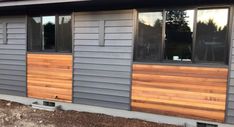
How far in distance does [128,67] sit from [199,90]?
1475 mm

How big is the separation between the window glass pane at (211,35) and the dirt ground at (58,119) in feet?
5.22

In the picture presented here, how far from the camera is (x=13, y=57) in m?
6.46

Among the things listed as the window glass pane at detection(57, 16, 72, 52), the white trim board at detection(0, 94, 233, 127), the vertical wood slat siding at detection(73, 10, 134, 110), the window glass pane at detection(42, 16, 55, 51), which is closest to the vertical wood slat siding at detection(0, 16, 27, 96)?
the white trim board at detection(0, 94, 233, 127)

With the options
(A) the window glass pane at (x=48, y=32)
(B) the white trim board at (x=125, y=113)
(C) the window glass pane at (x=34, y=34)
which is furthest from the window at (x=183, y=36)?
(C) the window glass pane at (x=34, y=34)

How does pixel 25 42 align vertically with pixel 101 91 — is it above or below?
above

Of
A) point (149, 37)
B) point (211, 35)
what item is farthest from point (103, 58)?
point (211, 35)

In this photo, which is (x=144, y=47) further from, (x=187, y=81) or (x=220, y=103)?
(x=220, y=103)

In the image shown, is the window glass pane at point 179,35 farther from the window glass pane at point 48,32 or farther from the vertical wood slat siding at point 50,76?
the window glass pane at point 48,32

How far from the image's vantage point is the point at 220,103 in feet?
14.7

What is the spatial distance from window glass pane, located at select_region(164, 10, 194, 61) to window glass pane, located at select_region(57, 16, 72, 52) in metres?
2.28

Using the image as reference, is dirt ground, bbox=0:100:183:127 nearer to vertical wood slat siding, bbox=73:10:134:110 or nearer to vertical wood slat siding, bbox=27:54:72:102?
A: vertical wood slat siding, bbox=73:10:134:110

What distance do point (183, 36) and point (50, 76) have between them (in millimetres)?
3282

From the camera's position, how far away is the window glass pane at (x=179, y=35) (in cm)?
467

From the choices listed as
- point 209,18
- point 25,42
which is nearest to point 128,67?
point 209,18
